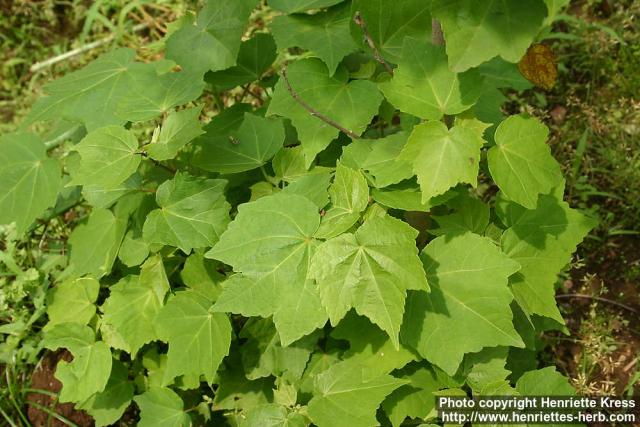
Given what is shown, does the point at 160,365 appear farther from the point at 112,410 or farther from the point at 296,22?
the point at 296,22

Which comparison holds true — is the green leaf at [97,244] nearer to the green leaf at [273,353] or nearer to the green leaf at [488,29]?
the green leaf at [273,353]

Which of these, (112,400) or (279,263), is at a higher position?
(279,263)

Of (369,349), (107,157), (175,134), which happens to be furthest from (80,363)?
(369,349)

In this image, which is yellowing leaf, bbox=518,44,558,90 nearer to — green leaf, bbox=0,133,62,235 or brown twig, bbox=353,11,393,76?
brown twig, bbox=353,11,393,76

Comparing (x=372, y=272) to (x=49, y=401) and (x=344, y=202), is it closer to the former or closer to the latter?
(x=344, y=202)

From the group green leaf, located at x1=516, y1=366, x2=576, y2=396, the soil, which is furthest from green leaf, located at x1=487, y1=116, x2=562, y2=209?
the soil

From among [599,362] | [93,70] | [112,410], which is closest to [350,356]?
[112,410]
